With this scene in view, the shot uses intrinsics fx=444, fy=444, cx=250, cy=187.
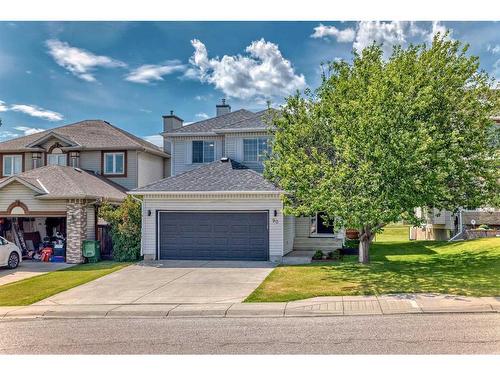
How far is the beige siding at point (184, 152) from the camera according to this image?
24781mm

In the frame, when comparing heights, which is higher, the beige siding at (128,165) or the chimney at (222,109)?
the chimney at (222,109)

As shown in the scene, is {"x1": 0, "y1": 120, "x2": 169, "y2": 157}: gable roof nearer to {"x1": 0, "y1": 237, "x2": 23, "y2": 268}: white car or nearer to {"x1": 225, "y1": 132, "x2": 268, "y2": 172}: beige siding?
{"x1": 225, "y1": 132, "x2": 268, "y2": 172}: beige siding

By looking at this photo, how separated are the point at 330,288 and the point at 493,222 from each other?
1502 cm

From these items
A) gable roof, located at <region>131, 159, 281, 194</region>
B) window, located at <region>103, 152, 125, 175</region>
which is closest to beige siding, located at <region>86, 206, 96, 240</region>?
gable roof, located at <region>131, 159, 281, 194</region>

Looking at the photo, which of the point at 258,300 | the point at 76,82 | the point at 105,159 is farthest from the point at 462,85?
the point at 105,159

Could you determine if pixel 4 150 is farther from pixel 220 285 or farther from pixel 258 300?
pixel 258 300

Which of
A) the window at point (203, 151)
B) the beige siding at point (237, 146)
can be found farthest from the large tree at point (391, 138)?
the window at point (203, 151)

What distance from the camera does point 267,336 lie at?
8.47 metres

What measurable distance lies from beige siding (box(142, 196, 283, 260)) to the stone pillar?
285 centimetres

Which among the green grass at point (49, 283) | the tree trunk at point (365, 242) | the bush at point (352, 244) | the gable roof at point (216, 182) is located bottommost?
the green grass at point (49, 283)

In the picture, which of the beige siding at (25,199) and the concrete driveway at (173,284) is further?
the beige siding at (25,199)

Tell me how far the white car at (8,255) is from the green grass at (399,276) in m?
11.0

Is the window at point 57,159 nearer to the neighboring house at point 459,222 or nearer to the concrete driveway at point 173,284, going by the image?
the concrete driveway at point 173,284

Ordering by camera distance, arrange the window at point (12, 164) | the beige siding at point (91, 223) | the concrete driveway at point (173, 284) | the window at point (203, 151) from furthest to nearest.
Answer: the window at point (12, 164) → the window at point (203, 151) → the beige siding at point (91, 223) → the concrete driveway at point (173, 284)
